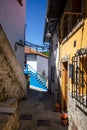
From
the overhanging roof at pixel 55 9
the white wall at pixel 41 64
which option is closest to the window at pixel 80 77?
the overhanging roof at pixel 55 9

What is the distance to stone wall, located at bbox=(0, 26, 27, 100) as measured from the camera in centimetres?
872

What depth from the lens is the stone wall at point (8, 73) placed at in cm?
872

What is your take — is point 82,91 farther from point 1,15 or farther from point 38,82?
point 38,82

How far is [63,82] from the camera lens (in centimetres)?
859

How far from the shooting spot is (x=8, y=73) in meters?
9.93

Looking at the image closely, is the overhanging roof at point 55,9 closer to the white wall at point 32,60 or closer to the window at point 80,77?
the window at point 80,77

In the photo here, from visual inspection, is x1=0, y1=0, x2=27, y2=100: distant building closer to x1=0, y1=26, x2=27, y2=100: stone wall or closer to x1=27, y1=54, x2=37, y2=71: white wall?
x1=0, y1=26, x2=27, y2=100: stone wall

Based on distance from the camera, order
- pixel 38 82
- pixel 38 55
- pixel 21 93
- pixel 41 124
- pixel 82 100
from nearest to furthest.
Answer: pixel 82 100 < pixel 41 124 < pixel 21 93 < pixel 38 82 < pixel 38 55

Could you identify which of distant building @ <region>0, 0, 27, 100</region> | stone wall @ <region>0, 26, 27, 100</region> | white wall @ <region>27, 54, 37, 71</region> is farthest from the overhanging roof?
white wall @ <region>27, 54, 37, 71</region>

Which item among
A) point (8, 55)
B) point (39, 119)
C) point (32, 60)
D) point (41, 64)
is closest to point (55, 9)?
point (8, 55)

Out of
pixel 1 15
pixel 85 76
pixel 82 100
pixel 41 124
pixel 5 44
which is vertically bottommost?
pixel 41 124

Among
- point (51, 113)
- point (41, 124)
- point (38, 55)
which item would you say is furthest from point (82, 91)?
point (38, 55)

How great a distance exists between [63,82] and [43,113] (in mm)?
1825

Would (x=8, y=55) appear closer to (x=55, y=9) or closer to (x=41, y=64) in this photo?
(x=55, y=9)
